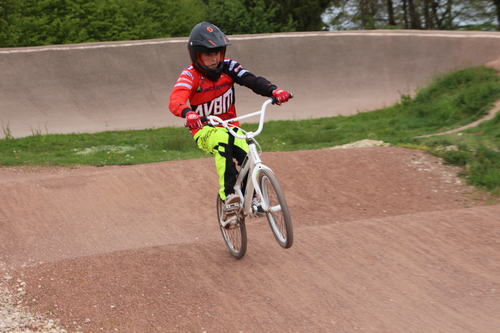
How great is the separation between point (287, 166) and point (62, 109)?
1139cm

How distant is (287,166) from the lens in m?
9.42

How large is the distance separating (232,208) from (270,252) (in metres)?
0.85

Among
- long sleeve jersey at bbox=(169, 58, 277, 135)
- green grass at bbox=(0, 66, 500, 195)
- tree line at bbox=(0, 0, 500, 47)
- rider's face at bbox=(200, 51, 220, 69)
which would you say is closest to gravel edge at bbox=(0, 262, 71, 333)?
long sleeve jersey at bbox=(169, 58, 277, 135)

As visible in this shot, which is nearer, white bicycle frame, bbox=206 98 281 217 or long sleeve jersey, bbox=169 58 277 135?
white bicycle frame, bbox=206 98 281 217

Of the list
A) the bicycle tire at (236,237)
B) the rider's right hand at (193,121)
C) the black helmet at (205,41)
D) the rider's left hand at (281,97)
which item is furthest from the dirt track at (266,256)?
the black helmet at (205,41)

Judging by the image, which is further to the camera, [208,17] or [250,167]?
[208,17]

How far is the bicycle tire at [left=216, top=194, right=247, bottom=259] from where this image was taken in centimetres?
557

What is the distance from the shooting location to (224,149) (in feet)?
17.2

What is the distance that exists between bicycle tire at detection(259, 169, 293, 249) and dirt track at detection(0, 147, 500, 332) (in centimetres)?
48

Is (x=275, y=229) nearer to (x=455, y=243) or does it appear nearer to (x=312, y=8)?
(x=455, y=243)

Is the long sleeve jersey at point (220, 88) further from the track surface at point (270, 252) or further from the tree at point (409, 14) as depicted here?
the tree at point (409, 14)

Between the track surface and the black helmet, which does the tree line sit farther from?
the black helmet

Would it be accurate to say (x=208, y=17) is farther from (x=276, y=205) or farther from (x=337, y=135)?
(x=276, y=205)

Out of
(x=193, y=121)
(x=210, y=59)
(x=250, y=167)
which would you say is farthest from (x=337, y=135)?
(x=193, y=121)
